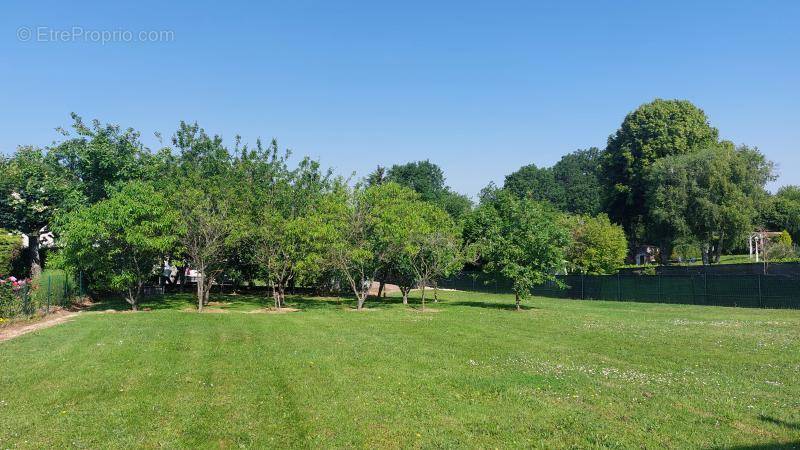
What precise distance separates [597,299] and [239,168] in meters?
25.6

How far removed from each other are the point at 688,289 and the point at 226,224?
26.2 meters

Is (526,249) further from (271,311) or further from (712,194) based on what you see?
(712,194)

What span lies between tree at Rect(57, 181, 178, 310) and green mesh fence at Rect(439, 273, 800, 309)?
17224mm

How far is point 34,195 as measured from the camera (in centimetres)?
3056

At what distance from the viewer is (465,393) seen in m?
8.52

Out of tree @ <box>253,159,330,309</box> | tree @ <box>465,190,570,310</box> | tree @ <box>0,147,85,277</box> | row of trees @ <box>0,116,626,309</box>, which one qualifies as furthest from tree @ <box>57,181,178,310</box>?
tree @ <box>465,190,570,310</box>

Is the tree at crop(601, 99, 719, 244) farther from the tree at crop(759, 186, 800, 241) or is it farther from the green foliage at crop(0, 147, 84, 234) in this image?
the green foliage at crop(0, 147, 84, 234)

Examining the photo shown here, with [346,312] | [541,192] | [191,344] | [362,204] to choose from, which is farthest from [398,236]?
[541,192]

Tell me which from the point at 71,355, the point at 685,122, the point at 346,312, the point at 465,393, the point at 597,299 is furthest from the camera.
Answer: the point at 685,122

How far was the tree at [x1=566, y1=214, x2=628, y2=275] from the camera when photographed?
43438 millimetres

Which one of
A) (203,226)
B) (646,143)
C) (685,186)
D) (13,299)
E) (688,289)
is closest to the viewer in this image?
(13,299)

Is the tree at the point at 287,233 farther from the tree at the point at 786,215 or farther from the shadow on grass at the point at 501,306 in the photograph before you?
the tree at the point at 786,215

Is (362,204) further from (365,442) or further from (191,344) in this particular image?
(365,442)

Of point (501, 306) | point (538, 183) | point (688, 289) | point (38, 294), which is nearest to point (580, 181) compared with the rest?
point (538, 183)
